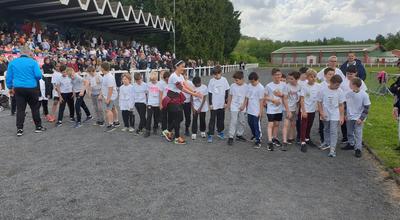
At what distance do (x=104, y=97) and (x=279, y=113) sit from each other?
4518 millimetres

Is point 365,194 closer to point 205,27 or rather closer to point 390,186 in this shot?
point 390,186

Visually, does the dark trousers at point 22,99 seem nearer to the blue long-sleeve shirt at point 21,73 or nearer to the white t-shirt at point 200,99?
the blue long-sleeve shirt at point 21,73

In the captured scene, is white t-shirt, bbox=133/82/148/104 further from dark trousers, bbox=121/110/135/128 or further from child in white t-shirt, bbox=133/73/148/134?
dark trousers, bbox=121/110/135/128

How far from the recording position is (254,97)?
25.8 ft

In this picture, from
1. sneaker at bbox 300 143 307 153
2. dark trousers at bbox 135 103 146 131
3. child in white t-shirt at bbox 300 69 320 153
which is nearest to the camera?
sneaker at bbox 300 143 307 153

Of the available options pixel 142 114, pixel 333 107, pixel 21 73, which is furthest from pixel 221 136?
pixel 21 73

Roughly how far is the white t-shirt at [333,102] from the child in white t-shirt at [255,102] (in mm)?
1302

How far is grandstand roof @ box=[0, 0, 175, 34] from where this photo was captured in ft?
69.7

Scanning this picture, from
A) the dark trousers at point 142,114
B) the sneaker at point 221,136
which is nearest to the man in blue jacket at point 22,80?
the dark trousers at point 142,114

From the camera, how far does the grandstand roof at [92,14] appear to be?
21.2 m

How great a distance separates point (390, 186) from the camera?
5.57 meters

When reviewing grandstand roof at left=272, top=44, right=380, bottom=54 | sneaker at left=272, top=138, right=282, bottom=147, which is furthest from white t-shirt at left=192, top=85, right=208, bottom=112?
grandstand roof at left=272, top=44, right=380, bottom=54

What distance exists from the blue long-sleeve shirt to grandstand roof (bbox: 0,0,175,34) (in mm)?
13151

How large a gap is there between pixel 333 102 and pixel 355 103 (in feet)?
1.63
